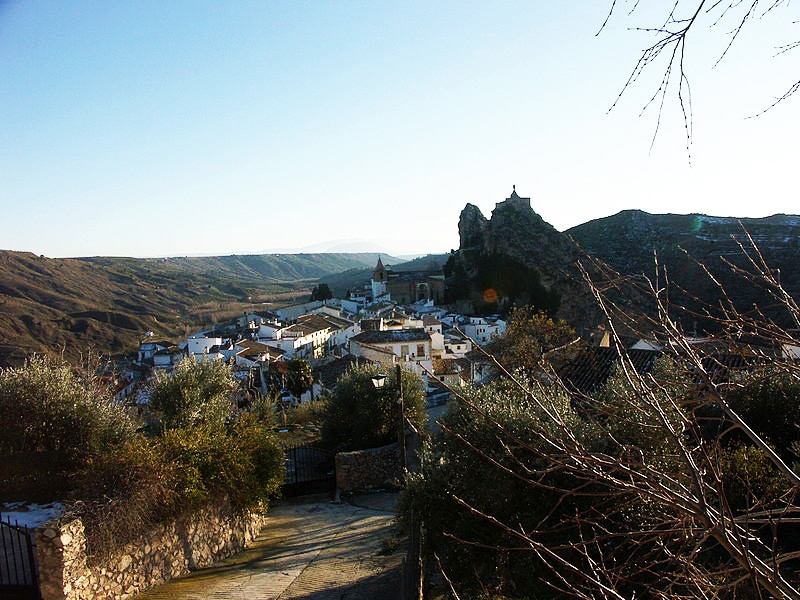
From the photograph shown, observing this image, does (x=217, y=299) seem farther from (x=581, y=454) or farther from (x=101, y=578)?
(x=581, y=454)

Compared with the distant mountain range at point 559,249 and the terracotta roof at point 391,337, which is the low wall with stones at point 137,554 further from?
the distant mountain range at point 559,249

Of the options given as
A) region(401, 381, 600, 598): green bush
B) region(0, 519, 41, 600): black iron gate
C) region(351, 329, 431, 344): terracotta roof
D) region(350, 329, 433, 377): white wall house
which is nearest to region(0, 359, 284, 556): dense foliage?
region(0, 519, 41, 600): black iron gate

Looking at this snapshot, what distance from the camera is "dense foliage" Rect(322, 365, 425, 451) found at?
1655 centimetres

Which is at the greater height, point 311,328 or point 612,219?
→ point 612,219

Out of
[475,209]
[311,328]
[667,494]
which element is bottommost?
[311,328]

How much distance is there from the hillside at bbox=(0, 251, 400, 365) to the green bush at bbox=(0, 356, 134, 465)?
3246cm

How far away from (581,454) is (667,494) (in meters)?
0.34

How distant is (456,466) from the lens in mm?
8117

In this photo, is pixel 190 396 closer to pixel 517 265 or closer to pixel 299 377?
pixel 299 377

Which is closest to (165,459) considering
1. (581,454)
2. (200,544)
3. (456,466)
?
(200,544)

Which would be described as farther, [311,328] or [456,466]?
[311,328]

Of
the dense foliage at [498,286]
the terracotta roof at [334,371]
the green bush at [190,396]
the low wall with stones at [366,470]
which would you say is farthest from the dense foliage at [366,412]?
the dense foliage at [498,286]

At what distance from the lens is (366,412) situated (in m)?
16.6

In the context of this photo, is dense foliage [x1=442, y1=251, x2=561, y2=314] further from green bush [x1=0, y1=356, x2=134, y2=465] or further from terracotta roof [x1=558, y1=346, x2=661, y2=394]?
green bush [x1=0, y1=356, x2=134, y2=465]
